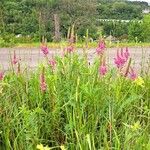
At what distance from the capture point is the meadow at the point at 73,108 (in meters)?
3.09

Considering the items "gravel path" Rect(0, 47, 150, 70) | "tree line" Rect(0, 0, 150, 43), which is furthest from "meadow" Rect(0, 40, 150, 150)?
"tree line" Rect(0, 0, 150, 43)

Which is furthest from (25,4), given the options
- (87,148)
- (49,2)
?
(87,148)

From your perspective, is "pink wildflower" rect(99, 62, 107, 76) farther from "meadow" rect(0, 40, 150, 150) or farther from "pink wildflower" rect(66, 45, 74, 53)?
"pink wildflower" rect(66, 45, 74, 53)

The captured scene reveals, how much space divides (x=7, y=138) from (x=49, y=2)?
16.8 metres

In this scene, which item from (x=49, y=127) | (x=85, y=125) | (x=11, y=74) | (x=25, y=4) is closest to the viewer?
Result: (x=85, y=125)

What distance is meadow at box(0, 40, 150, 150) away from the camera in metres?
3.09

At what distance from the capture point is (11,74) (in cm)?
415

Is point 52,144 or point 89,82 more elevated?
point 89,82

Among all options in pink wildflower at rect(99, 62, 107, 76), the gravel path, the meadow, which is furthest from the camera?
→ the gravel path

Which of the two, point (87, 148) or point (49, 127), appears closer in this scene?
point (87, 148)

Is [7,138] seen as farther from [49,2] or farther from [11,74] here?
[49,2]

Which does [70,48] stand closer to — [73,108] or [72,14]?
[73,108]

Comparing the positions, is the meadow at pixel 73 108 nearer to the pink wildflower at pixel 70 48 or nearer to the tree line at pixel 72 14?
the pink wildflower at pixel 70 48

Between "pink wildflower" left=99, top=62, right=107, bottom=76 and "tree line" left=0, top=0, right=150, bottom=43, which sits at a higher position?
"pink wildflower" left=99, top=62, right=107, bottom=76
